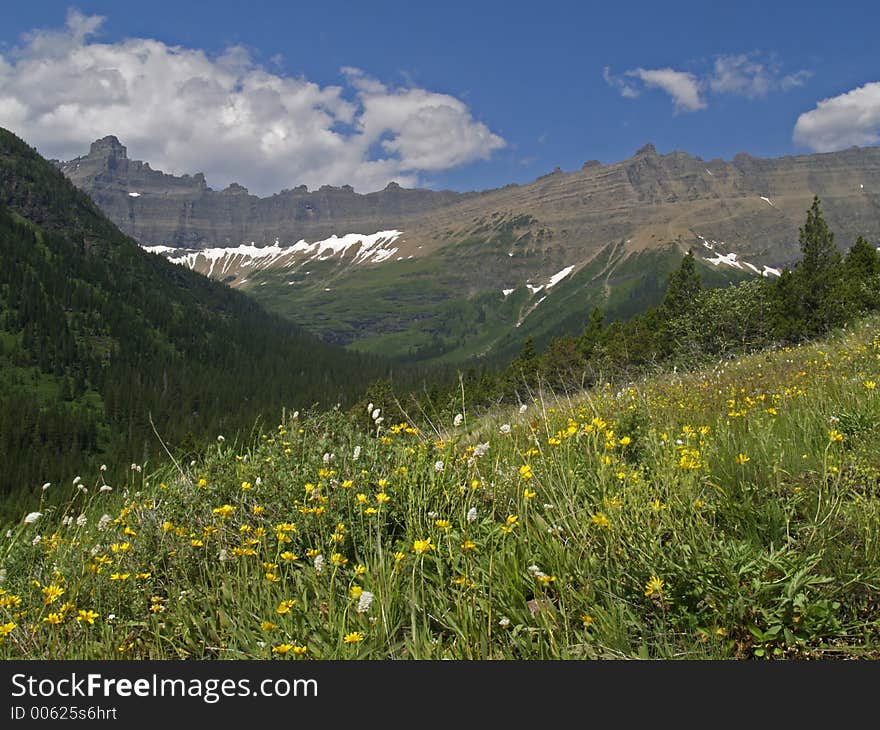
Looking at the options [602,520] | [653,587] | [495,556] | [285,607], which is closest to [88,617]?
[285,607]

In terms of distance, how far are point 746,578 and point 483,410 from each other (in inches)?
294

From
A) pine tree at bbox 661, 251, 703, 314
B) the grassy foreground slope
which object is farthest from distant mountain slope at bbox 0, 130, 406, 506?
the grassy foreground slope

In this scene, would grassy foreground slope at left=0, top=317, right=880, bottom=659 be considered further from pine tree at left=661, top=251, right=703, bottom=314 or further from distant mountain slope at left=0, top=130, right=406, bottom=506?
distant mountain slope at left=0, top=130, right=406, bottom=506

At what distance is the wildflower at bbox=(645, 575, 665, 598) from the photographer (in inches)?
104

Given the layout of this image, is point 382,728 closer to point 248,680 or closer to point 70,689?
point 248,680

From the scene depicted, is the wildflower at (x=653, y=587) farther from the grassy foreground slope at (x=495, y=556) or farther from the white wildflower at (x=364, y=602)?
the white wildflower at (x=364, y=602)

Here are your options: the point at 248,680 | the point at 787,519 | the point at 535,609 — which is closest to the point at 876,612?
the point at 787,519

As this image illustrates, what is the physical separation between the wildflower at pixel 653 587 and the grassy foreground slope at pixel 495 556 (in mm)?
14

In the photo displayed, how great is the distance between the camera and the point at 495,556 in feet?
11.0

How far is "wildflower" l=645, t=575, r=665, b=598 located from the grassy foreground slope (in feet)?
0.05

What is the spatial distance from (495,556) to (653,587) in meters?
0.97

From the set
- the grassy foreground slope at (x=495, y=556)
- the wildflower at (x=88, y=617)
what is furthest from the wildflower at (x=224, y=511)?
the wildflower at (x=88, y=617)

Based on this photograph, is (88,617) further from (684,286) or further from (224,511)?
(684,286)

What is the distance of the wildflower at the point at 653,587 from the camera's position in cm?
263
